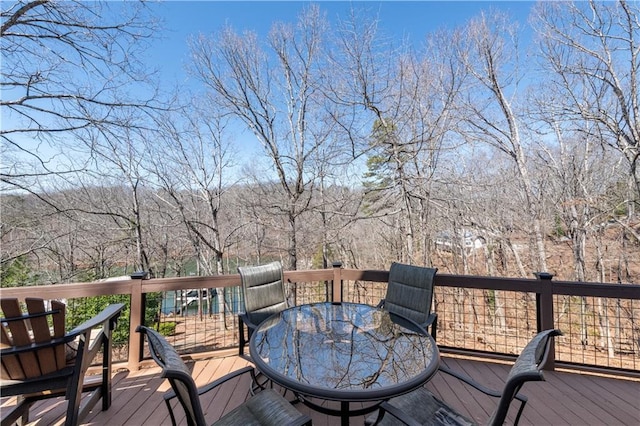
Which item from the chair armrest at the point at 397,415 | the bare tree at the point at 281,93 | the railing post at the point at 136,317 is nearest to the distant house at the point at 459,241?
the bare tree at the point at 281,93

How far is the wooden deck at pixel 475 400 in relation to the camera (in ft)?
6.86

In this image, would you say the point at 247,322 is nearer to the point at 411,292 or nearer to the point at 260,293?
the point at 260,293

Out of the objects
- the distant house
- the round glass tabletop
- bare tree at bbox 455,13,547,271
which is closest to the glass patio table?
the round glass tabletop

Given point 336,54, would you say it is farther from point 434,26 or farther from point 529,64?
point 529,64

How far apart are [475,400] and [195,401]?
2267 mm

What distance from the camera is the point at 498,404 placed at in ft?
3.86

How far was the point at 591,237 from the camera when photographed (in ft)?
25.4

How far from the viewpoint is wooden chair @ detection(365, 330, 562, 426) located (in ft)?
3.68

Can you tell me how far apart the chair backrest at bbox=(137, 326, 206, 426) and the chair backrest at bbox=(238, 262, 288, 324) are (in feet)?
4.73

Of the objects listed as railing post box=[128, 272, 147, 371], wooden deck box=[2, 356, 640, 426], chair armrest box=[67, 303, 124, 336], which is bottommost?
wooden deck box=[2, 356, 640, 426]

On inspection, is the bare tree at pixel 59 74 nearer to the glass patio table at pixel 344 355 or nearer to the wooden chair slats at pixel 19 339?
the wooden chair slats at pixel 19 339

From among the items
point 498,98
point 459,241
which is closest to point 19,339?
point 459,241

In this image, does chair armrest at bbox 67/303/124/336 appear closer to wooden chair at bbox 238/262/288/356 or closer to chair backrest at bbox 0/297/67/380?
chair backrest at bbox 0/297/67/380

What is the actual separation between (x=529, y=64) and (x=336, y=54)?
4974 mm
